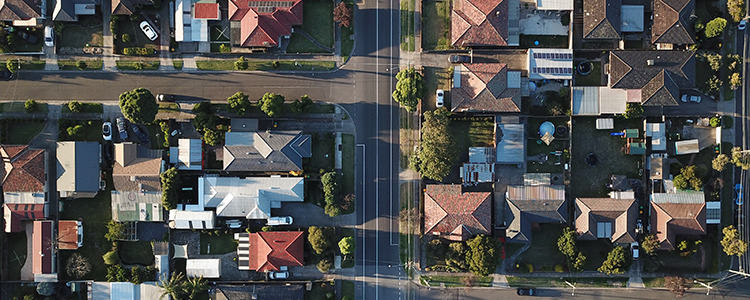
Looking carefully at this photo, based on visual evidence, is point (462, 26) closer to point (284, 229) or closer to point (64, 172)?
point (284, 229)

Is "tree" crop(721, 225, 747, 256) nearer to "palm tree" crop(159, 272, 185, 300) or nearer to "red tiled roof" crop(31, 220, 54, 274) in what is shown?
"palm tree" crop(159, 272, 185, 300)

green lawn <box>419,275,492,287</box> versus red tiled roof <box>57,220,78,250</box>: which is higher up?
red tiled roof <box>57,220,78,250</box>

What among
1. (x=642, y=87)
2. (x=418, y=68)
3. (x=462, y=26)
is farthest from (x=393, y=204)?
(x=642, y=87)

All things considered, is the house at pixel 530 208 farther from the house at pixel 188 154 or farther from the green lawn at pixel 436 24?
the house at pixel 188 154

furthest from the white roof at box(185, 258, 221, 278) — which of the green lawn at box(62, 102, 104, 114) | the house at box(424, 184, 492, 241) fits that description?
the house at box(424, 184, 492, 241)

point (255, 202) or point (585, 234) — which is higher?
point (255, 202)

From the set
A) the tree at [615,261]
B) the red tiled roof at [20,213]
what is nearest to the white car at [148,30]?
the red tiled roof at [20,213]
